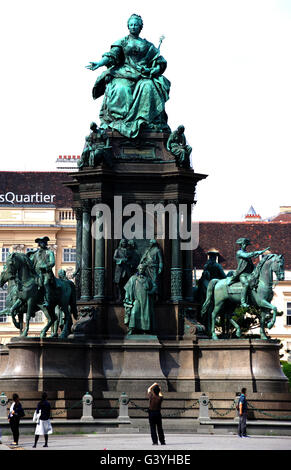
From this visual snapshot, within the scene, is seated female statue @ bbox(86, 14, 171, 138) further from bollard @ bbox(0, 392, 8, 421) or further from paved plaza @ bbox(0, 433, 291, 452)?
paved plaza @ bbox(0, 433, 291, 452)

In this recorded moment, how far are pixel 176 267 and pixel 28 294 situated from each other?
4.36m

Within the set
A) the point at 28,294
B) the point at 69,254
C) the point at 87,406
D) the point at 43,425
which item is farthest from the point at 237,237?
the point at 43,425

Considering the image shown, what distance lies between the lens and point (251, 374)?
35.4 m

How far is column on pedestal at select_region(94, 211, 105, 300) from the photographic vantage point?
1455 inches

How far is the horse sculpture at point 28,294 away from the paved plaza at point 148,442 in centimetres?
555

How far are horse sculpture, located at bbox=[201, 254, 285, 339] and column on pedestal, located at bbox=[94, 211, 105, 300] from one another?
124 inches

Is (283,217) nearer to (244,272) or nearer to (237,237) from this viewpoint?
(237,237)

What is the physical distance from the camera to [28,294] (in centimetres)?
3622

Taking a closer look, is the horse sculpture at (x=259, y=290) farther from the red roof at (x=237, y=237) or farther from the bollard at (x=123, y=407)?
the red roof at (x=237, y=237)

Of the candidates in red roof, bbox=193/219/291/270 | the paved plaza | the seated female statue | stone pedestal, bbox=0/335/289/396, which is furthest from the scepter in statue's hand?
red roof, bbox=193/219/291/270
